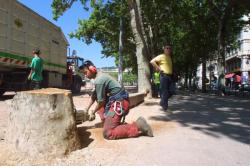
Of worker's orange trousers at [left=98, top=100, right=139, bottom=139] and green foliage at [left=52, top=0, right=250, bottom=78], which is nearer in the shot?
worker's orange trousers at [left=98, top=100, right=139, bottom=139]

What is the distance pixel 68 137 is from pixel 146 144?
1.23m

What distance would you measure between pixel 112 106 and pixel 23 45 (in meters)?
11.9

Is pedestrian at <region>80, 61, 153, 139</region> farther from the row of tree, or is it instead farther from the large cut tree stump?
the row of tree

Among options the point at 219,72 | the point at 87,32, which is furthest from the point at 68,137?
Result: the point at 87,32

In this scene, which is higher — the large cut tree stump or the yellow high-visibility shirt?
the yellow high-visibility shirt

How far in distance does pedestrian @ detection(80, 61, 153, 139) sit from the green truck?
9.55 meters

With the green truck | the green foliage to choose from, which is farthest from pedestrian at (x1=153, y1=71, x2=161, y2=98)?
the green truck

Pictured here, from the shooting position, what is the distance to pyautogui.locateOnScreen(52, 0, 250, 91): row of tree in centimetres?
2002

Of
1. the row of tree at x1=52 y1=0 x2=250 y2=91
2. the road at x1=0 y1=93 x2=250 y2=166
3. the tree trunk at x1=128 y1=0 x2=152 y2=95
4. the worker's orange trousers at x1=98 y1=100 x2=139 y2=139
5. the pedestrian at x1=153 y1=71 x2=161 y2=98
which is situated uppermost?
the row of tree at x1=52 y1=0 x2=250 y2=91

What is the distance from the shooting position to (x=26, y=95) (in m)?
5.91

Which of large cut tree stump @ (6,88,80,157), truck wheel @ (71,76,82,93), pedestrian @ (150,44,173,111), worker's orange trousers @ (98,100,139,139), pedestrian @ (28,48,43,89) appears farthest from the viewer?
truck wheel @ (71,76,82,93)

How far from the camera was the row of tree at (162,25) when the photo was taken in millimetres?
20016

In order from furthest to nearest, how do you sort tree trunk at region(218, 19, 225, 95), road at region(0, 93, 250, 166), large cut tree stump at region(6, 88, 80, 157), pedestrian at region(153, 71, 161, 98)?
tree trunk at region(218, 19, 225, 95) → pedestrian at region(153, 71, 161, 98) → large cut tree stump at region(6, 88, 80, 157) → road at region(0, 93, 250, 166)

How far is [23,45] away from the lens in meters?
17.9
